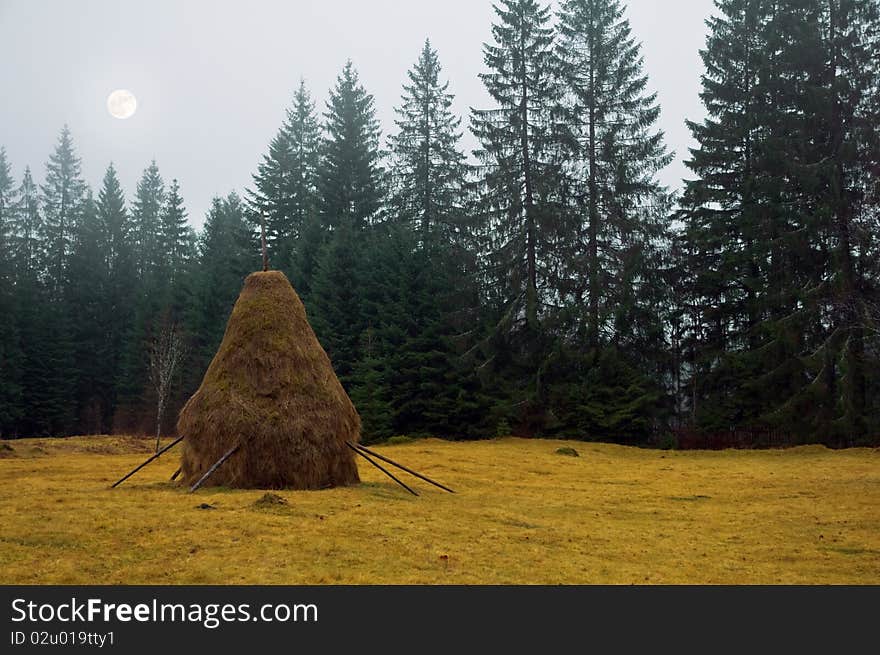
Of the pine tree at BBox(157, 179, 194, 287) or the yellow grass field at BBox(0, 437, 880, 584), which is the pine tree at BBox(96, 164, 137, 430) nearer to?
the pine tree at BBox(157, 179, 194, 287)

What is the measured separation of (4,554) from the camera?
665cm

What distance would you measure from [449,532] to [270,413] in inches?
162

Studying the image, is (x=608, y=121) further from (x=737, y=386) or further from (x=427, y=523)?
(x=427, y=523)

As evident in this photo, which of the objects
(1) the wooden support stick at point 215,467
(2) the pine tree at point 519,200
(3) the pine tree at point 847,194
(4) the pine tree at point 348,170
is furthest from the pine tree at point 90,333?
(3) the pine tree at point 847,194

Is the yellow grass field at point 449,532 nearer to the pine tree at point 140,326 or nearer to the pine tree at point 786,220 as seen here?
the pine tree at point 786,220

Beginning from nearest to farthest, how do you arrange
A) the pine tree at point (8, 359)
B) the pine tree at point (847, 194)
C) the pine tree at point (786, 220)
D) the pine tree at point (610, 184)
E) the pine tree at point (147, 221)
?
the pine tree at point (847, 194) → the pine tree at point (786, 220) → the pine tree at point (610, 184) → the pine tree at point (8, 359) → the pine tree at point (147, 221)

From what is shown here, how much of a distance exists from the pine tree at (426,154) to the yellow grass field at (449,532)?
24029mm

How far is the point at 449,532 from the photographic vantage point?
8602mm

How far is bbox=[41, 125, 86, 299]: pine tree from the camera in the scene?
52.9 metres

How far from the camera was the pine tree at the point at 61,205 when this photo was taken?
52.9 m

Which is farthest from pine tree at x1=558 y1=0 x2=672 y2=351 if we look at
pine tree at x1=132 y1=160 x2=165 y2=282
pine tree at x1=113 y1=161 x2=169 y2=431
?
pine tree at x1=132 y1=160 x2=165 y2=282

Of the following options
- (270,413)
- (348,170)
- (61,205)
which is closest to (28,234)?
(61,205)

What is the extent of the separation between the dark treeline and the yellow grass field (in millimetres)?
11768

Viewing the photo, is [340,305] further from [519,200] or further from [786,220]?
[786,220]
